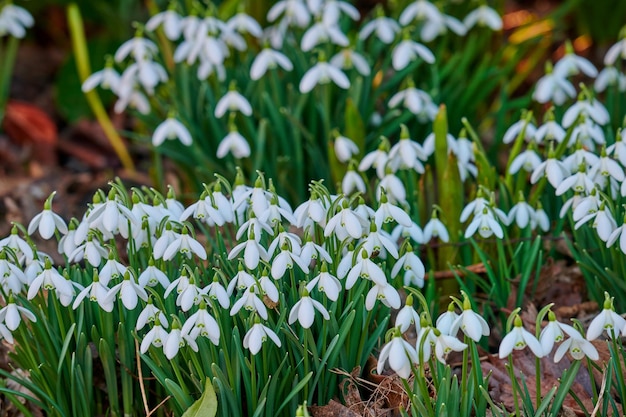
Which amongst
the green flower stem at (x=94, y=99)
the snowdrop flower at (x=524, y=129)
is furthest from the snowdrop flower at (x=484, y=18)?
the green flower stem at (x=94, y=99)

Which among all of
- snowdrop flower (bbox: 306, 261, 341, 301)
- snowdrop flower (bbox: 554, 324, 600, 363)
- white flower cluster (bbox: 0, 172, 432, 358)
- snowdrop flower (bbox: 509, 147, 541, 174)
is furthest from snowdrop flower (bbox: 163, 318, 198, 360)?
snowdrop flower (bbox: 509, 147, 541, 174)

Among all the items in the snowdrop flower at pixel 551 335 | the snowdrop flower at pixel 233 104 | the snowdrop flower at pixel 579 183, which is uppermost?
the snowdrop flower at pixel 233 104

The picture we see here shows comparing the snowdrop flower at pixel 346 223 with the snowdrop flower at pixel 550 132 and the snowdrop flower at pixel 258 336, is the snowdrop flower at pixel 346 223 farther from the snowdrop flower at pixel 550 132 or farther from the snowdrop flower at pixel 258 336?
the snowdrop flower at pixel 550 132

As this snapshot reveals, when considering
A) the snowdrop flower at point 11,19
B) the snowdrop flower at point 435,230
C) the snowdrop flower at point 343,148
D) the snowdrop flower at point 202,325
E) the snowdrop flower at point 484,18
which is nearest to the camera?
the snowdrop flower at point 202,325

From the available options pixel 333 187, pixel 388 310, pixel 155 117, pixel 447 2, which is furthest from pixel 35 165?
pixel 388 310

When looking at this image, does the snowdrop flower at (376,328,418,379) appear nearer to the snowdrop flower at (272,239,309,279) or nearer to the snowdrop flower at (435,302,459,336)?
the snowdrop flower at (435,302,459,336)

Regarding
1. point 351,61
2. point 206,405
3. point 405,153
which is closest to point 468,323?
point 206,405
